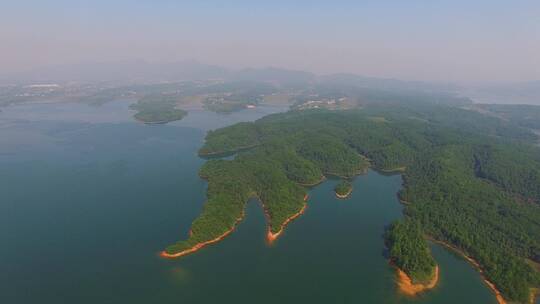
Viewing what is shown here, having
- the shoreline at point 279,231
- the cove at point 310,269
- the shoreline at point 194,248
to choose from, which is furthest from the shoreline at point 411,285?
the shoreline at point 194,248

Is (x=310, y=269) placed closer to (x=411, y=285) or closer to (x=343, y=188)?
(x=411, y=285)

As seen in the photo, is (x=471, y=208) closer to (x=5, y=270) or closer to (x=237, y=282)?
(x=237, y=282)

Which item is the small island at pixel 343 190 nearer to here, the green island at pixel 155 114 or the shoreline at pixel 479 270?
the shoreline at pixel 479 270

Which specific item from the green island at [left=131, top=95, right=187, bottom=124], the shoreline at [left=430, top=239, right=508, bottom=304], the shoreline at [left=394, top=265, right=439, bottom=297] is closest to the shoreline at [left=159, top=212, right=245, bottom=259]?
the shoreline at [left=394, top=265, right=439, bottom=297]

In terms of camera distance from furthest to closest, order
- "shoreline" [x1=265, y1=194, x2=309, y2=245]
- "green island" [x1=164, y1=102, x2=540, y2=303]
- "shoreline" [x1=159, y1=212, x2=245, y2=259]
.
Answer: "shoreline" [x1=265, y1=194, x2=309, y2=245], "green island" [x1=164, y1=102, x2=540, y2=303], "shoreline" [x1=159, y1=212, x2=245, y2=259]

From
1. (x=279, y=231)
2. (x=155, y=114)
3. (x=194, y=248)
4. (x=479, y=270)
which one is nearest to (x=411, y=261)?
(x=479, y=270)

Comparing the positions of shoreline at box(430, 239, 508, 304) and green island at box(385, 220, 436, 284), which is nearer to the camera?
shoreline at box(430, 239, 508, 304)

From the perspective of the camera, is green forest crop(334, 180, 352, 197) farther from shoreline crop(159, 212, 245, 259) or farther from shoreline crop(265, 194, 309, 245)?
shoreline crop(159, 212, 245, 259)

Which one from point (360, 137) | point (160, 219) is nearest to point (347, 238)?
point (160, 219)
